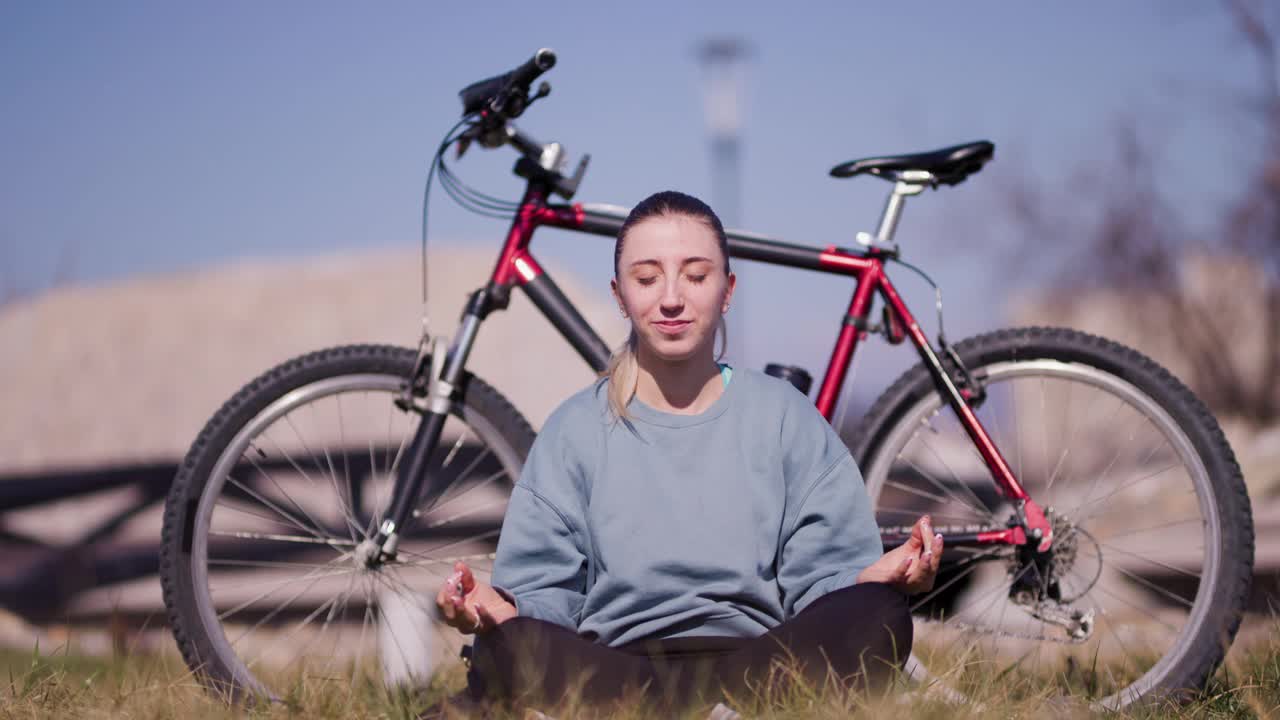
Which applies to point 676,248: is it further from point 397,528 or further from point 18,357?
point 18,357

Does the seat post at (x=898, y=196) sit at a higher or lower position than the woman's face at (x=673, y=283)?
higher

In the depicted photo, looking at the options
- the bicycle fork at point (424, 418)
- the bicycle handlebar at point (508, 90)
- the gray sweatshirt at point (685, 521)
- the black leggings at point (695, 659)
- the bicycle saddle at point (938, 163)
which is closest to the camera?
the black leggings at point (695, 659)

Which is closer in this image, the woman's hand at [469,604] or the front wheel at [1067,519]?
the woman's hand at [469,604]

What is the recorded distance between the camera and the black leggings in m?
2.02

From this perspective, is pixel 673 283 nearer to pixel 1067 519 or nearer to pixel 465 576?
pixel 465 576

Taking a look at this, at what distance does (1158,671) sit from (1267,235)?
10290 mm

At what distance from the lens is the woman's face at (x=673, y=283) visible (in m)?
2.13

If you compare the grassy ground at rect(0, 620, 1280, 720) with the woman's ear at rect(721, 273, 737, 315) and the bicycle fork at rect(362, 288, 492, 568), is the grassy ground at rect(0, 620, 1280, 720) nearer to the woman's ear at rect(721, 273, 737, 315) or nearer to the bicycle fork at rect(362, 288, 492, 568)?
the bicycle fork at rect(362, 288, 492, 568)

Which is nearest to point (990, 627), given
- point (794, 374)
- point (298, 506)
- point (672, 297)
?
point (794, 374)

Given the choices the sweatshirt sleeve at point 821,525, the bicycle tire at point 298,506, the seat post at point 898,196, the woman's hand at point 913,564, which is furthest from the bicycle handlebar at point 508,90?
the woman's hand at point 913,564

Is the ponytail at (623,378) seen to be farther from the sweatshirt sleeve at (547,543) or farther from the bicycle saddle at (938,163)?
the bicycle saddle at (938,163)

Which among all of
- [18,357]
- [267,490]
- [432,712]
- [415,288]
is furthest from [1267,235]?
[18,357]

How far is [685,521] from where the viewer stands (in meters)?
2.14

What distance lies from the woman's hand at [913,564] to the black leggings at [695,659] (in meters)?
0.03
